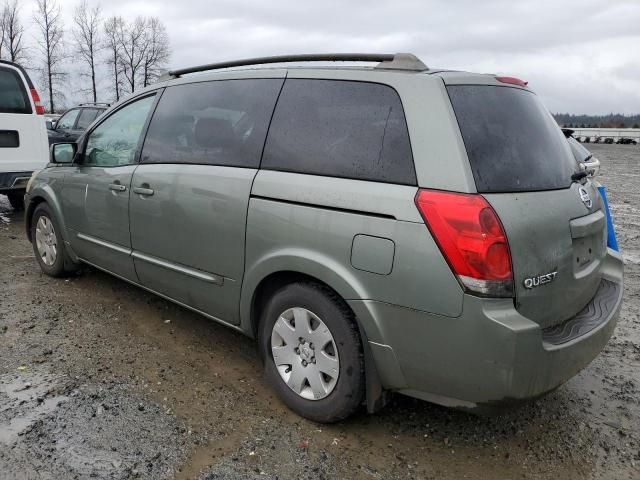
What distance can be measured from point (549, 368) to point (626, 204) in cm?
933

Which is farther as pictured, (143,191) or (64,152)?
(64,152)

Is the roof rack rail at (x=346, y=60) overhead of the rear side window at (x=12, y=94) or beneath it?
overhead

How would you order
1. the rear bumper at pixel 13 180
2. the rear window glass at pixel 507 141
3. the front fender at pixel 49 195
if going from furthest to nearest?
the rear bumper at pixel 13 180
the front fender at pixel 49 195
the rear window glass at pixel 507 141

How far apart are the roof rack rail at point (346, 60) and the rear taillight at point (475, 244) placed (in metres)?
0.78

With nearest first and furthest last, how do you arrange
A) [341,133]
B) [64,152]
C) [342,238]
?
[342,238]
[341,133]
[64,152]

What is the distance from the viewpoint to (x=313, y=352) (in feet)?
8.92

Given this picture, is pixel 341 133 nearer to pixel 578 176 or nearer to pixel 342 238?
pixel 342 238

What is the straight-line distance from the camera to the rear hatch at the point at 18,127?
23.1 ft

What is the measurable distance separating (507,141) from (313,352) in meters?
1.39

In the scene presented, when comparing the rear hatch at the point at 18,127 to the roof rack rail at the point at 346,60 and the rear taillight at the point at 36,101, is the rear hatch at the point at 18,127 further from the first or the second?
the roof rack rail at the point at 346,60

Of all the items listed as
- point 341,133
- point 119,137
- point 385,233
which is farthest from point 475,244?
point 119,137

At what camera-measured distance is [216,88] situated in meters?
3.39

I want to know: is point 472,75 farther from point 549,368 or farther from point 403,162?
point 549,368

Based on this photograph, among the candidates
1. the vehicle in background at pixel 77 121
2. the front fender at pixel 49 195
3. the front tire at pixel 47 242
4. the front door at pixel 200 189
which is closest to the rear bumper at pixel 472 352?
the front door at pixel 200 189
